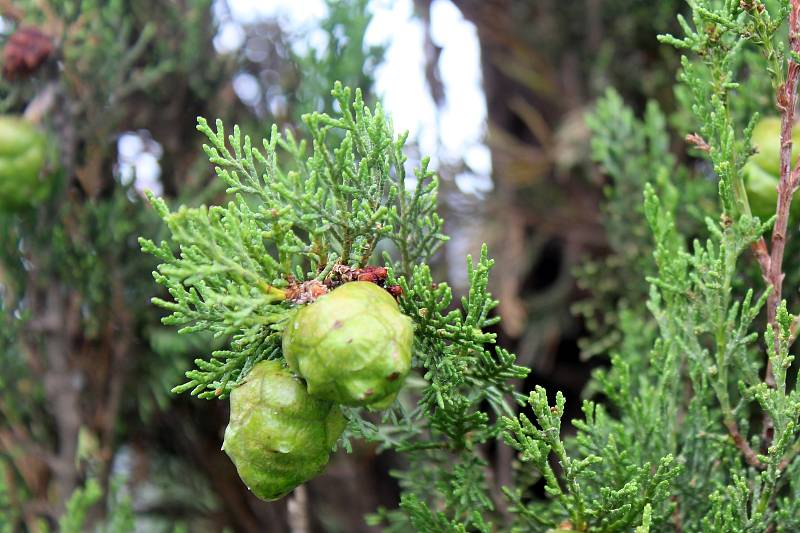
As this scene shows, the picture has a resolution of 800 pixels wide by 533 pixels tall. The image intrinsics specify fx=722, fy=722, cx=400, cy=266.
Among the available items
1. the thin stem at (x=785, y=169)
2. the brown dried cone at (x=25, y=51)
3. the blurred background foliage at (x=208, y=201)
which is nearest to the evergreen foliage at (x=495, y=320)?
the thin stem at (x=785, y=169)

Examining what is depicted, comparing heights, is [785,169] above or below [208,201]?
above

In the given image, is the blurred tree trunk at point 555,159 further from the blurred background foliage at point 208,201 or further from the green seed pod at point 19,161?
the green seed pod at point 19,161

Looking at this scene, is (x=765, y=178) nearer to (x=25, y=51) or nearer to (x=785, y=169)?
(x=785, y=169)

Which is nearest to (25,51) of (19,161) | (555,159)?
(19,161)

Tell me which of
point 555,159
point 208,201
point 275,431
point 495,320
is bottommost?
point 208,201

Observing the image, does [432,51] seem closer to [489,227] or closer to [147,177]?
[489,227]

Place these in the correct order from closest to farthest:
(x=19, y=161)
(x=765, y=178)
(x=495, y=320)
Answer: (x=495, y=320) → (x=765, y=178) → (x=19, y=161)

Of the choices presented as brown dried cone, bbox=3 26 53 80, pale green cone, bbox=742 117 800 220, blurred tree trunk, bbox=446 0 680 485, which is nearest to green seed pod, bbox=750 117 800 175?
pale green cone, bbox=742 117 800 220
